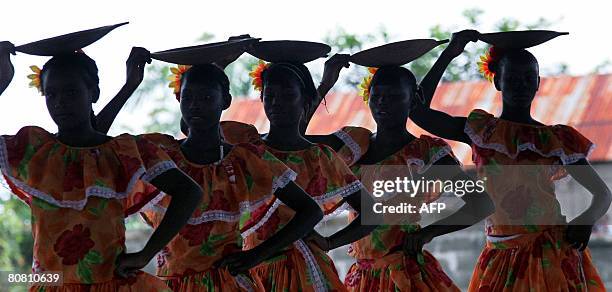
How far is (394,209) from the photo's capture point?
394 centimetres

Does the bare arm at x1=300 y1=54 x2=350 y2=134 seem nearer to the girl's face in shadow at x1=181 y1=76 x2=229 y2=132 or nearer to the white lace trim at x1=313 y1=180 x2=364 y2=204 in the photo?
the white lace trim at x1=313 y1=180 x2=364 y2=204

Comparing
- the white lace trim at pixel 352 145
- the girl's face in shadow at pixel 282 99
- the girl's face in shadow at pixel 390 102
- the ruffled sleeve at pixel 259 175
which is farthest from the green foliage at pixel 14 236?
the ruffled sleeve at pixel 259 175

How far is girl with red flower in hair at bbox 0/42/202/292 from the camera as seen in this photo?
9.66 feet

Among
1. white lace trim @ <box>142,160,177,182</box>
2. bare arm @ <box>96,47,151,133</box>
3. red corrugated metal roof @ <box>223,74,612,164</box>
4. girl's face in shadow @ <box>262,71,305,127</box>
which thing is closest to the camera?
white lace trim @ <box>142,160,177,182</box>

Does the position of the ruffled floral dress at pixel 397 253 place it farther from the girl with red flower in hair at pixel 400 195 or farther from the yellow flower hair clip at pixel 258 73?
the yellow flower hair clip at pixel 258 73

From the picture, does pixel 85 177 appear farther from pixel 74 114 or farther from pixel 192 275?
pixel 192 275

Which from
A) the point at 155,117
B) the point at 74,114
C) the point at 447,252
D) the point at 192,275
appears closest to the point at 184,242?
the point at 192,275

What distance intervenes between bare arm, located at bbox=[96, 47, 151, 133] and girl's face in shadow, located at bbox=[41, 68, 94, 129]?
18.5 inches

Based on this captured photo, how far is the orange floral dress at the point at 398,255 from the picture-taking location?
12.7 feet

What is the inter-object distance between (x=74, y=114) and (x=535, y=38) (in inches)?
67.6

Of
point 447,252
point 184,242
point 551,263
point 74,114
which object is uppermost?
point 74,114

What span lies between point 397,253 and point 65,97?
139 cm

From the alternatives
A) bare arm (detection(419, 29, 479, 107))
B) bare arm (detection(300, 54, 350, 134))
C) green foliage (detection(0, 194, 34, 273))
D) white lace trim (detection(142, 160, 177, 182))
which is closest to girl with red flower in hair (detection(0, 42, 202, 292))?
white lace trim (detection(142, 160, 177, 182))

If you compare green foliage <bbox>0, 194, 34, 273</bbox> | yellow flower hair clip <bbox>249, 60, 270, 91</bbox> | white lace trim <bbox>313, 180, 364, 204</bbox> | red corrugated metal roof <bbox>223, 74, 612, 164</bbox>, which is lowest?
green foliage <bbox>0, 194, 34, 273</bbox>
